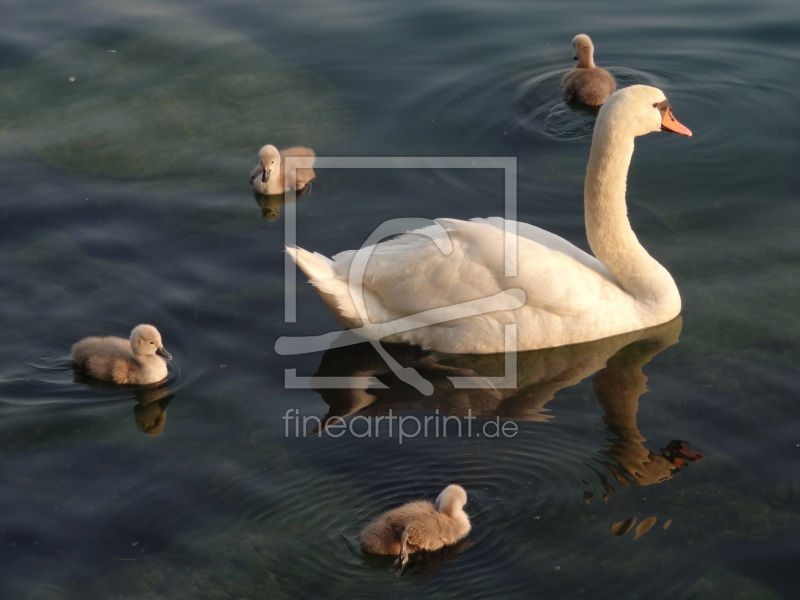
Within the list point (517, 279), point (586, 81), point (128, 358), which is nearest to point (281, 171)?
point (586, 81)

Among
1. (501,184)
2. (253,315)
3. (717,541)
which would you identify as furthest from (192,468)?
(501,184)

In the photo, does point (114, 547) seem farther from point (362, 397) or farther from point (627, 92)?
point (627, 92)

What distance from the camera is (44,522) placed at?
7.04 metres

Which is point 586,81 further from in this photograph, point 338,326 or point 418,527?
point 418,527

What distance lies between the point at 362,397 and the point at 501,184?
333cm

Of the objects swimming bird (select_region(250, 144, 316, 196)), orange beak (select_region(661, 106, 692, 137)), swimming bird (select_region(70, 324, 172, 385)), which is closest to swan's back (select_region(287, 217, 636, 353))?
swimming bird (select_region(70, 324, 172, 385))

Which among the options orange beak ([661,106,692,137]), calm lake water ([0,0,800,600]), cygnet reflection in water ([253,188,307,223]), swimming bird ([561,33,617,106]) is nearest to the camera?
calm lake water ([0,0,800,600])

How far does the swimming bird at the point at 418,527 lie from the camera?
6.46 m

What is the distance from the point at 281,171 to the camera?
1098 cm

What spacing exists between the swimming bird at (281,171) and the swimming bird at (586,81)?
2619mm

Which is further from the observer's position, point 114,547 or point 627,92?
point 627,92

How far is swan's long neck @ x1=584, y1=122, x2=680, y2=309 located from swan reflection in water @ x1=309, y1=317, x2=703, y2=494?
1.02ft

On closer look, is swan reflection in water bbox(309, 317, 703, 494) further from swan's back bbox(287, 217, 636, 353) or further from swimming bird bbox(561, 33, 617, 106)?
swimming bird bbox(561, 33, 617, 106)

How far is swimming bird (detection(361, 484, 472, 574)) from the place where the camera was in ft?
21.2
